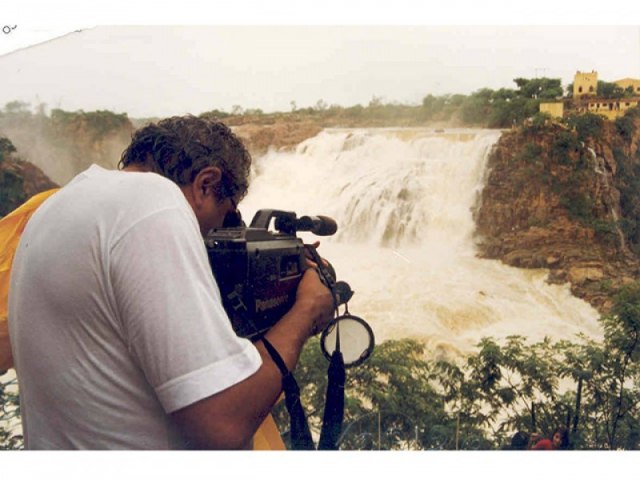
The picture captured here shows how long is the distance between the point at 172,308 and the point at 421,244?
1456mm

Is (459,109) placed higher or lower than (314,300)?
higher

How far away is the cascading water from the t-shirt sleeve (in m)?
1.24

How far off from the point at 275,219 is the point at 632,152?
1307 mm

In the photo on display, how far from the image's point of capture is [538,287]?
2576mm

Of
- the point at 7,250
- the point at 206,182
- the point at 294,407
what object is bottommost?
the point at 294,407

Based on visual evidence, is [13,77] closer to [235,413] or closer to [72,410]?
[72,410]

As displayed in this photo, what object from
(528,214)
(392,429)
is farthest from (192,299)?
(528,214)

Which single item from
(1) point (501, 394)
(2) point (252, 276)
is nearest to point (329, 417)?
(1) point (501, 394)

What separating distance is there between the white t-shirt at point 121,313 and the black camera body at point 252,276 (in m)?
0.34

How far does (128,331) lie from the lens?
1.35 metres

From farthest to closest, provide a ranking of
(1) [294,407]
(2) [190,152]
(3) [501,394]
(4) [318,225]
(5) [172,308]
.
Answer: (3) [501,394] → (4) [318,225] → (1) [294,407] → (2) [190,152] → (5) [172,308]

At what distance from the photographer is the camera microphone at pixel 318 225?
2205 mm

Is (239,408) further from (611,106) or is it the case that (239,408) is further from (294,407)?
(611,106)

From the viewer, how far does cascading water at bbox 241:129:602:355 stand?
2.57 metres
